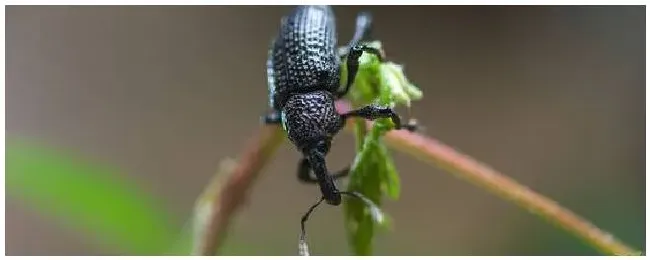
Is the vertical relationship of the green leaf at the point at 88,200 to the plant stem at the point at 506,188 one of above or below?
below

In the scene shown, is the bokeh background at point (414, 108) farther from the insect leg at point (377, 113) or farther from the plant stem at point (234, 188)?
the insect leg at point (377, 113)

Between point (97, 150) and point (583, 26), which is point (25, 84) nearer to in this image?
point (97, 150)

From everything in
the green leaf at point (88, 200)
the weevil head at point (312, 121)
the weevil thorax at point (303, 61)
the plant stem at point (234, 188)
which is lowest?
the green leaf at point (88, 200)

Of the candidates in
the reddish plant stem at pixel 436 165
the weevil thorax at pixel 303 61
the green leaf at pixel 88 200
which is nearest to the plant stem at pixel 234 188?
the reddish plant stem at pixel 436 165

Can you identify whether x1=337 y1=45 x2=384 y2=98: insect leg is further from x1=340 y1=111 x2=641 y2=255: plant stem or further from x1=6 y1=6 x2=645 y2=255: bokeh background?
x1=6 y1=6 x2=645 y2=255: bokeh background

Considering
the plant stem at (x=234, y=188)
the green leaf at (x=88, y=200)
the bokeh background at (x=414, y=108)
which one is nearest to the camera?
the plant stem at (x=234, y=188)

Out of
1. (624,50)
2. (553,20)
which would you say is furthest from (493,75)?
(624,50)

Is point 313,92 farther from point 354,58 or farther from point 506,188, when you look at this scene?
point 506,188

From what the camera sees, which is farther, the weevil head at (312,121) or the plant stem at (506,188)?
the plant stem at (506,188)
